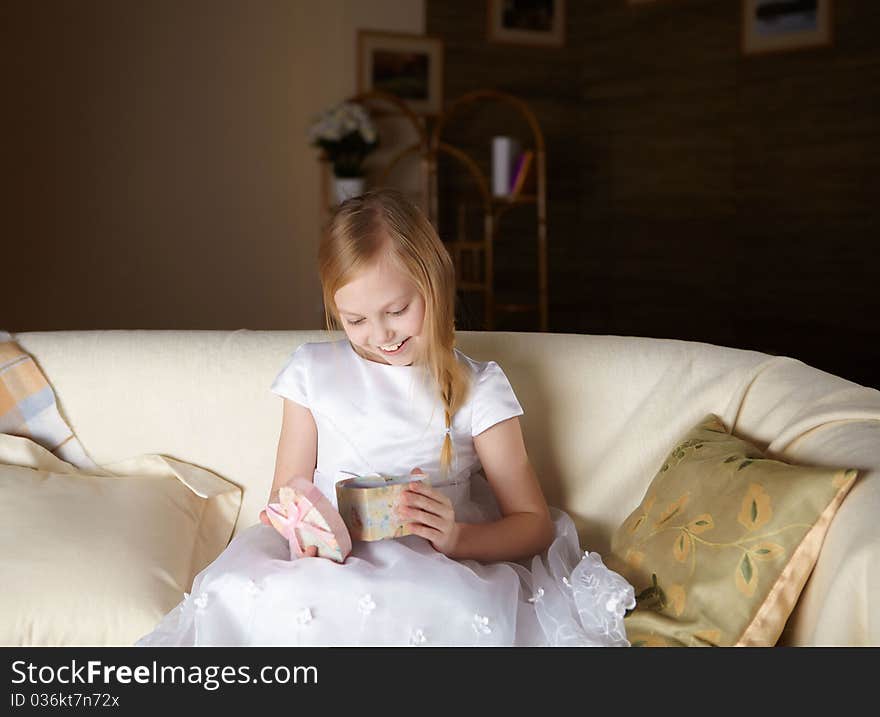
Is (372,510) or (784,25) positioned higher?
(784,25)

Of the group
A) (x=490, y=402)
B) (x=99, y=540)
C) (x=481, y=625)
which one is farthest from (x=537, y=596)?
(x=99, y=540)

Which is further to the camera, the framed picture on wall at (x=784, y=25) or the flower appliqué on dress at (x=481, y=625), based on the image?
the framed picture on wall at (x=784, y=25)

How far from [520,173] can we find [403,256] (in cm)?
329

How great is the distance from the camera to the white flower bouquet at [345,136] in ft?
14.8

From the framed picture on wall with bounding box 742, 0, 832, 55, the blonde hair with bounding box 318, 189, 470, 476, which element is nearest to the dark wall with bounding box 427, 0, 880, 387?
the framed picture on wall with bounding box 742, 0, 832, 55

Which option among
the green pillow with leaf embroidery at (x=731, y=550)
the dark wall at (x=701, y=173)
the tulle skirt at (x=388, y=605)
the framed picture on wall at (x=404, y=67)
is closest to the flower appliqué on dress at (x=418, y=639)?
the tulle skirt at (x=388, y=605)

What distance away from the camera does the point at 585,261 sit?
17.5ft

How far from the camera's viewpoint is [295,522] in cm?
140

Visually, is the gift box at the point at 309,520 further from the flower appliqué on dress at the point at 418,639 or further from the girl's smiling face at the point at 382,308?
the girl's smiling face at the point at 382,308

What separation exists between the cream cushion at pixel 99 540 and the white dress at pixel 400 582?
0.21 m

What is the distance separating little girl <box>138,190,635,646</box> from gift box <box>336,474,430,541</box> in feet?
0.07

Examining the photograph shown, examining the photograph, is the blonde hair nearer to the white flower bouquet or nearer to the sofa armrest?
the sofa armrest

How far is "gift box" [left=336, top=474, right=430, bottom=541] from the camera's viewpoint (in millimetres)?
1366

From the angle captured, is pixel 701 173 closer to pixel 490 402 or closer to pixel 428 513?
pixel 490 402
